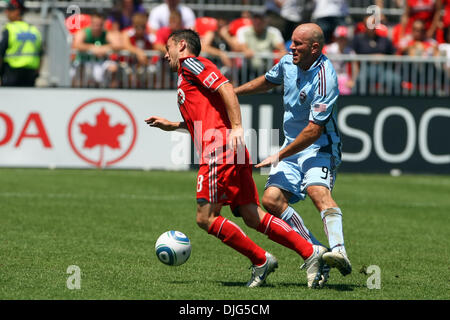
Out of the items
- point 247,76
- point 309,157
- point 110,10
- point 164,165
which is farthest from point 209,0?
point 309,157

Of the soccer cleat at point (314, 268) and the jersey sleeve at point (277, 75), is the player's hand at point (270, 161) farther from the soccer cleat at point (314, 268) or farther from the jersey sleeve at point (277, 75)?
the jersey sleeve at point (277, 75)

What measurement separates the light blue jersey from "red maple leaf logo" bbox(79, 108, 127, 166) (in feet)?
30.1

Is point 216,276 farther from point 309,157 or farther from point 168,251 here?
point 309,157

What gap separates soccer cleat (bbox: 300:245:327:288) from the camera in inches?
289

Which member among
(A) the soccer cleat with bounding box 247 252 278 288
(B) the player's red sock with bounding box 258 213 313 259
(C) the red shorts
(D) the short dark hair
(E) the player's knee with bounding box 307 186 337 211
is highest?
(D) the short dark hair

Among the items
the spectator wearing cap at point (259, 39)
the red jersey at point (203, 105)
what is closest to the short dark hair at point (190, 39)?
the red jersey at point (203, 105)

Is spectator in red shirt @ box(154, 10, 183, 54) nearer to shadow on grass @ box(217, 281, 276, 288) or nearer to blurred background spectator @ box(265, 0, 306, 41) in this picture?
blurred background spectator @ box(265, 0, 306, 41)

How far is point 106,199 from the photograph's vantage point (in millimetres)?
13227

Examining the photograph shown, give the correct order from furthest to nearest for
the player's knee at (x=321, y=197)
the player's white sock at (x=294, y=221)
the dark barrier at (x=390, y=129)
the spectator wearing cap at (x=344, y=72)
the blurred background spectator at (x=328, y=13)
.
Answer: the blurred background spectator at (x=328, y=13) < the spectator wearing cap at (x=344, y=72) < the dark barrier at (x=390, y=129) < the player's white sock at (x=294, y=221) < the player's knee at (x=321, y=197)

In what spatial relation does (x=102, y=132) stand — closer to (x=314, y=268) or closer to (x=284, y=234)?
(x=284, y=234)

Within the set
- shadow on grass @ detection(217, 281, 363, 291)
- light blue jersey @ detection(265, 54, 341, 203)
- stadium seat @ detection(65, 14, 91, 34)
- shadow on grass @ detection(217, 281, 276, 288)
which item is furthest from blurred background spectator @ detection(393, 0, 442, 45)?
shadow on grass @ detection(217, 281, 276, 288)

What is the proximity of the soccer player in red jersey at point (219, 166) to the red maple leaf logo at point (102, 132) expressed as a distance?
948 cm

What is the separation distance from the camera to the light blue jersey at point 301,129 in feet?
25.2
